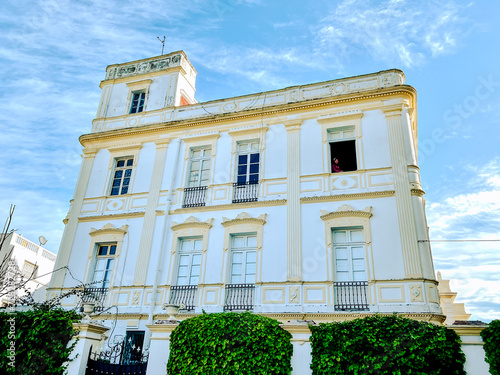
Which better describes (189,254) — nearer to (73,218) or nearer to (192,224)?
(192,224)

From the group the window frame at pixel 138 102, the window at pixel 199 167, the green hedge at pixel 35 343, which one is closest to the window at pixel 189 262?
the window at pixel 199 167

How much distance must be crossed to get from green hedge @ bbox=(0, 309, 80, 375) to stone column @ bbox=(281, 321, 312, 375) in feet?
14.0

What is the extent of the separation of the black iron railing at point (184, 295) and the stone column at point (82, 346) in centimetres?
474

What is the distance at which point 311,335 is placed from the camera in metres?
7.07

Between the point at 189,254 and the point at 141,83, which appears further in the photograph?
the point at 141,83

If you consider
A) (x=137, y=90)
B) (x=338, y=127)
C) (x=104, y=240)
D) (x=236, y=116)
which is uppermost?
(x=137, y=90)

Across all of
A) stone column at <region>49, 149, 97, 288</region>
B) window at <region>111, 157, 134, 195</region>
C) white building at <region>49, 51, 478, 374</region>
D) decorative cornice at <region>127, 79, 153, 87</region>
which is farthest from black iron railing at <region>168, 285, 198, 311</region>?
decorative cornice at <region>127, 79, 153, 87</region>

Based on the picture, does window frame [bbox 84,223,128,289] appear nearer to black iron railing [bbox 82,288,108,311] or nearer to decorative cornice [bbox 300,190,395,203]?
black iron railing [bbox 82,288,108,311]

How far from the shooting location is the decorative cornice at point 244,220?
43.0ft

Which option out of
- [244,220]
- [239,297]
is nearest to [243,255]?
[244,220]

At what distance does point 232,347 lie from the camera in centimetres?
685

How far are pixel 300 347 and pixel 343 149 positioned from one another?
8256mm

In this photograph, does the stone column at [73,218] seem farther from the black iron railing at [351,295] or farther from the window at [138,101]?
the black iron railing at [351,295]

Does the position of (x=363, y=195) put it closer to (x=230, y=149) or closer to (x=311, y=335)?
(x=230, y=149)
